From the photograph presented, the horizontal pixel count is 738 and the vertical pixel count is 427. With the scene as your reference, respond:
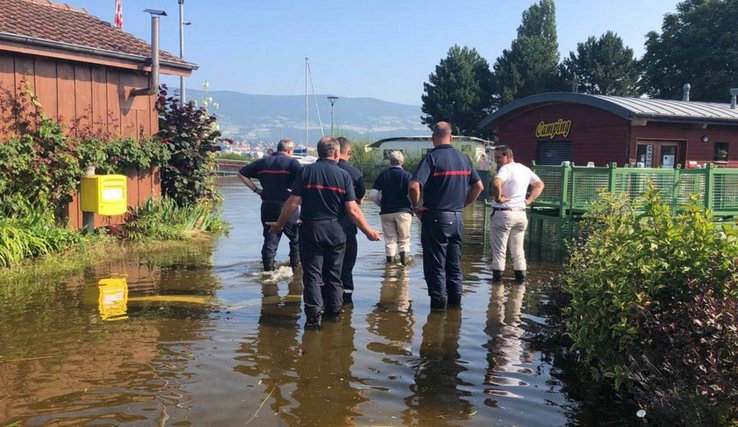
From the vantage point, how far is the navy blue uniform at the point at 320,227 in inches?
245

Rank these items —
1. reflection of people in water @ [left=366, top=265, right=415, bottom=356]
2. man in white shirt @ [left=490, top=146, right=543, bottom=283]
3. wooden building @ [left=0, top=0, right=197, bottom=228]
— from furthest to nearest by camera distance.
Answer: wooden building @ [left=0, top=0, right=197, bottom=228] → man in white shirt @ [left=490, top=146, right=543, bottom=283] → reflection of people in water @ [left=366, top=265, right=415, bottom=356]

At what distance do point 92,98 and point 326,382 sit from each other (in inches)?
330

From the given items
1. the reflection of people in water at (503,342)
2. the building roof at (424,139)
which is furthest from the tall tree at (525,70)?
the reflection of people in water at (503,342)

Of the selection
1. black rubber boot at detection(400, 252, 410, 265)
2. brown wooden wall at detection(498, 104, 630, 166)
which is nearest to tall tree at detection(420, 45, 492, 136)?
brown wooden wall at detection(498, 104, 630, 166)

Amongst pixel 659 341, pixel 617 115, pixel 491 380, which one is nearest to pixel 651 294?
pixel 659 341

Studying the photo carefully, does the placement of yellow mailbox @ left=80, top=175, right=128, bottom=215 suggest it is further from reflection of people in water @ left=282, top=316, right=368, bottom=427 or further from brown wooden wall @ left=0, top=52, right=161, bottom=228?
reflection of people in water @ left=282, top=316, right=368, bottom=427

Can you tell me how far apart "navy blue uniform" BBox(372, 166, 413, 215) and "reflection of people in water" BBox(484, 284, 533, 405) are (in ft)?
7.19

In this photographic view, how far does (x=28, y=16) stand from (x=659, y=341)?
11333 mm

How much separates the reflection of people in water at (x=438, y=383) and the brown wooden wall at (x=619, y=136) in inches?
601

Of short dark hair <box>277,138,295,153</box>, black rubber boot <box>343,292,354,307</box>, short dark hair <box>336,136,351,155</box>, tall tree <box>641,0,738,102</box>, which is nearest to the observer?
black rubber boot <box>343,292,354,307</box>

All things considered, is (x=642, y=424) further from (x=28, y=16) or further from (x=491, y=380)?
(x=28, y=16)

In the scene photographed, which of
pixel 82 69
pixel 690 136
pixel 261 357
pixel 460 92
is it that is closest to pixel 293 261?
pixel 261 357

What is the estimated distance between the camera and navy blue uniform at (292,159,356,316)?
20.4 ft

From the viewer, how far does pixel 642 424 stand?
4.05 m
